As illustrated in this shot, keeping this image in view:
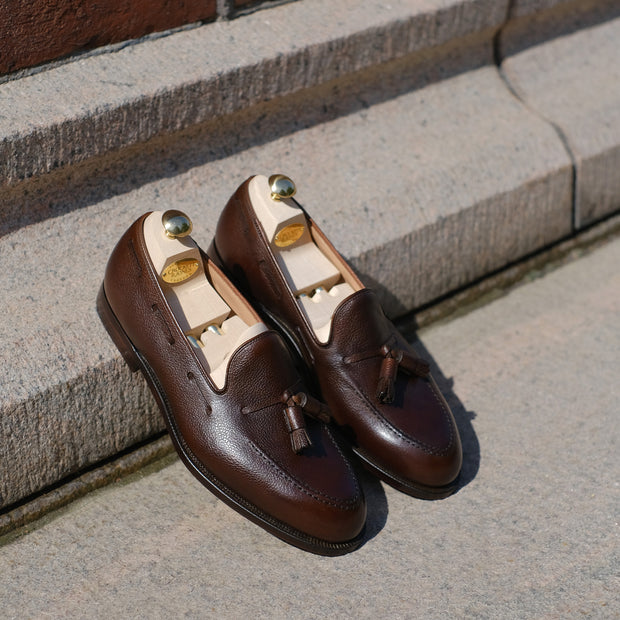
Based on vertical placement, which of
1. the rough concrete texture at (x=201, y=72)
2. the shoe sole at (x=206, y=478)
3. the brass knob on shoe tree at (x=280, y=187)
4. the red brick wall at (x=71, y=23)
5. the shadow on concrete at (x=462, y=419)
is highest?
the red brick wall at (x=71, y=23)

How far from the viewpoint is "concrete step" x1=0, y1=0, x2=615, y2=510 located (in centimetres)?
189

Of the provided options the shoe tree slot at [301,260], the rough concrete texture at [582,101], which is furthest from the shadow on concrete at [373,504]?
the rough concrete texture at [582,101]

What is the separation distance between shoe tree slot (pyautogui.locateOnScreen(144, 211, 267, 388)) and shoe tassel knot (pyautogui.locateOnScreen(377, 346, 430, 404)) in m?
0.30

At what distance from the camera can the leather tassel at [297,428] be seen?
1.69 metres

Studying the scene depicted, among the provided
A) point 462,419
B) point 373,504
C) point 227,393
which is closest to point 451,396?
point 462,419

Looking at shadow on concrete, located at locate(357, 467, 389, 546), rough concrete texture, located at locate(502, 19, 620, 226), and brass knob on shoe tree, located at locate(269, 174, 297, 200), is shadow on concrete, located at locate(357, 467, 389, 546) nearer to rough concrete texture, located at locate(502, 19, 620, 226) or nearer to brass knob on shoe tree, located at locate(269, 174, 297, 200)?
brass knob on shoe tree, located at locate(269, 174, 297, 200)

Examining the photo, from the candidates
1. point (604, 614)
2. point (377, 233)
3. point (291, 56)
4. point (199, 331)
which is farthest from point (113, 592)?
point (291, 56)

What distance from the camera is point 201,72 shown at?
85.7 inches

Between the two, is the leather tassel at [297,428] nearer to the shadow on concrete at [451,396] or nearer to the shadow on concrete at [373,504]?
the shadow on concrete at [373,504]

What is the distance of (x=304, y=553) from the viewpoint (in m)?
1.75

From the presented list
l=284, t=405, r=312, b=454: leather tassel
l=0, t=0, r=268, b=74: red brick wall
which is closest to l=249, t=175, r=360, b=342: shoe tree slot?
l=284, t=405, r=312, b=454: leather tassel

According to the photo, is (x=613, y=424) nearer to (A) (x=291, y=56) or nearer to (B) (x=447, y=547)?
(B) (x=447, y=547)

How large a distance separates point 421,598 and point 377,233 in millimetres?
1050

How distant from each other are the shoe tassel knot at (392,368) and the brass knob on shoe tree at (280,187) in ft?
1.42
